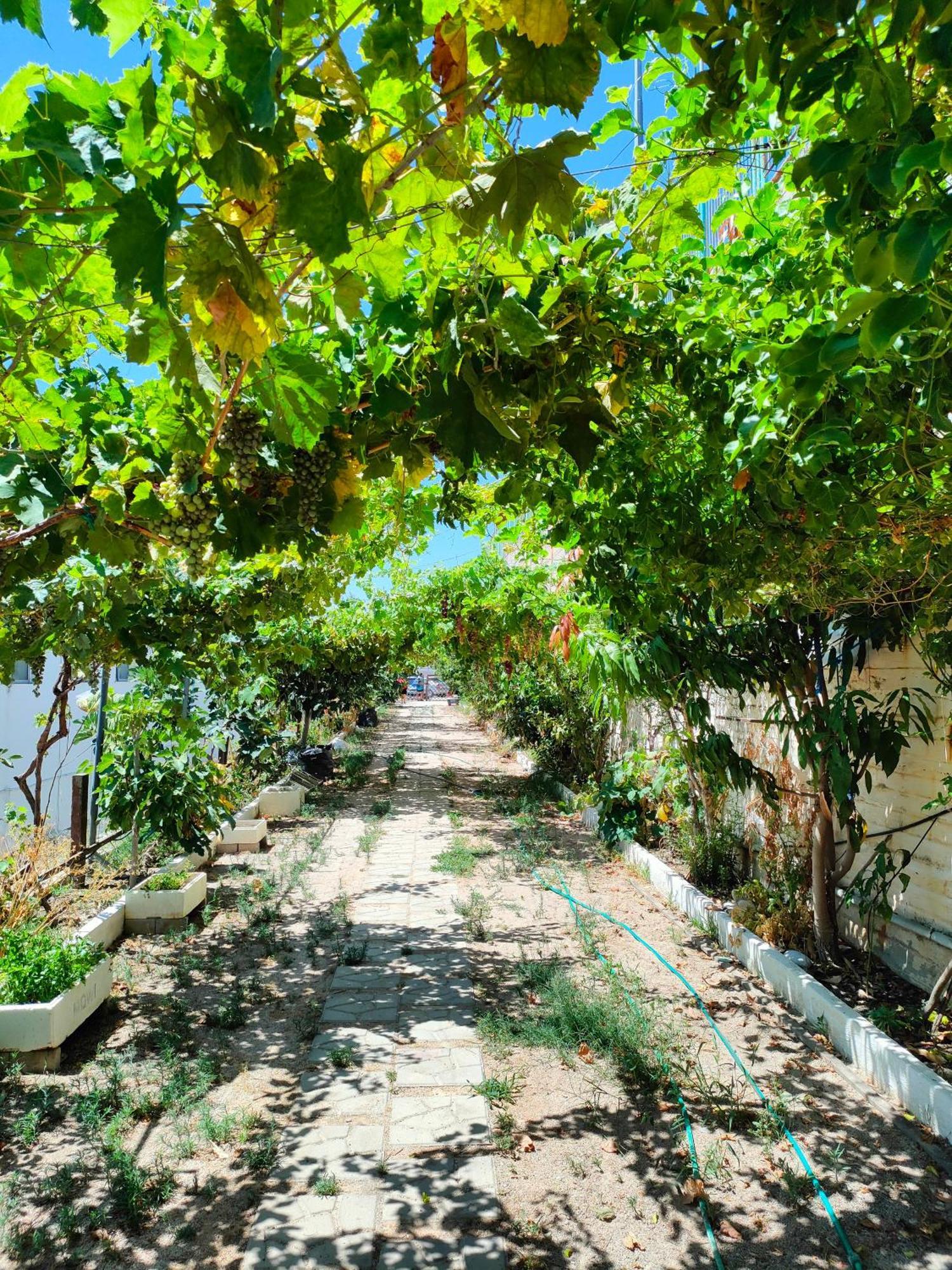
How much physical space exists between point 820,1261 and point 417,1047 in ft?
6.89

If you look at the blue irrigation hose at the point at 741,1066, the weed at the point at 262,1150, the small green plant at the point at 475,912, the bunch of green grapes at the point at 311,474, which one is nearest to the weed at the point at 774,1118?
the blue irrigation hose at the point at 741,1066

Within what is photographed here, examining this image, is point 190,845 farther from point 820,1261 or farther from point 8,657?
point 820,1261

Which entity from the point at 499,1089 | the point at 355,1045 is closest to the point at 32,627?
the point at 355,1045

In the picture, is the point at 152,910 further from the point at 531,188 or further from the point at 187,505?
the point at 531,188

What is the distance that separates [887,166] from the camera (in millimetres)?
1100

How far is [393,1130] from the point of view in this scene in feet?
11.1

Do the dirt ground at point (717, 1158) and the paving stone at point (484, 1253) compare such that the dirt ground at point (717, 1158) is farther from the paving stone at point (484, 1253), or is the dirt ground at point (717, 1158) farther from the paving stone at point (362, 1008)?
the paving stone at point (362, 1008)

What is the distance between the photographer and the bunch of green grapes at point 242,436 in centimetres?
225

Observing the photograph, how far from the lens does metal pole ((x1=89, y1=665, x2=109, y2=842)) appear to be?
19.3 feet

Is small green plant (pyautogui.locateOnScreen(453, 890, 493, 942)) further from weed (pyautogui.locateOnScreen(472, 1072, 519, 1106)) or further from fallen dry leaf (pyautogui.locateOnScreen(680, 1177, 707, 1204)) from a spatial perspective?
fallen dry leaf (pyautogui.locateOnScreen(680, 1177, 707, 1204))

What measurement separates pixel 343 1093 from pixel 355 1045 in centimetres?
51

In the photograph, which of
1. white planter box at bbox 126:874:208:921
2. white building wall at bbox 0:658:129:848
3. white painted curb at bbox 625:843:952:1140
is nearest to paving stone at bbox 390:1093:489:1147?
white painted curb at bbox 625:843:952:1140

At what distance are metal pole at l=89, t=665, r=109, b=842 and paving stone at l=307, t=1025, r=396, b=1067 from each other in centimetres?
276

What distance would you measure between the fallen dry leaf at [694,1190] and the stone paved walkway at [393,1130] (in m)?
0.68
